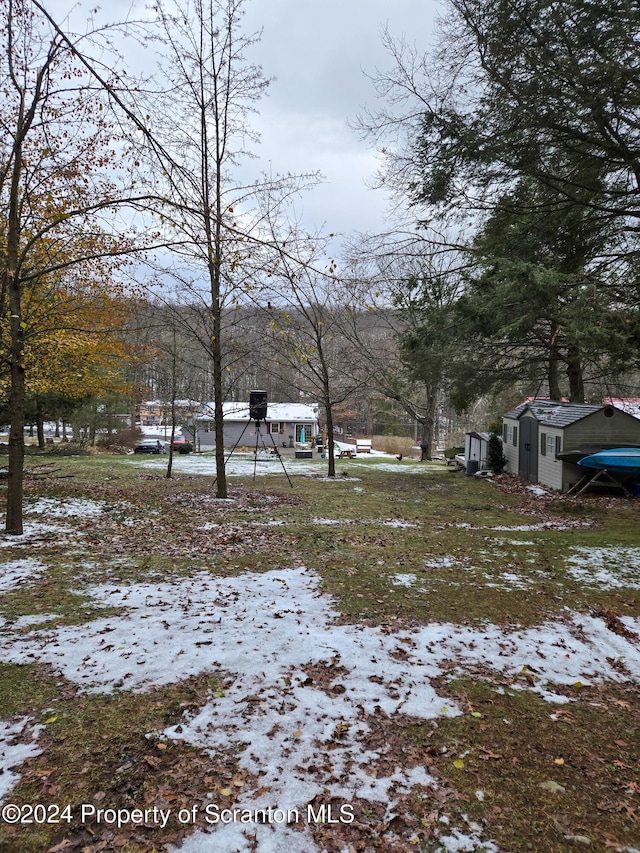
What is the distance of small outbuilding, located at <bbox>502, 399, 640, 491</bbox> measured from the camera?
13047 millimetres

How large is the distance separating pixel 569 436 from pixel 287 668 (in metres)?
12.1

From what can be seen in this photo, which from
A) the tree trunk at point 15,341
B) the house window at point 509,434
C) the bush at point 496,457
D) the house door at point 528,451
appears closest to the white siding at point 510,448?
the house window at point 509,434

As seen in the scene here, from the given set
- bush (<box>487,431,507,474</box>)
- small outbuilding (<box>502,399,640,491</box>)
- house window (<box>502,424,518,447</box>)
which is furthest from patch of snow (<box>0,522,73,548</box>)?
bush (<box>487,431,507,474</box>)

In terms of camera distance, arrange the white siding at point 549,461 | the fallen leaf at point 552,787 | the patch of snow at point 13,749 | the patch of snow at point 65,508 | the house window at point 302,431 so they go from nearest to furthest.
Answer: the patch of snow at point 13,749 → the fallen leaf at point 552,787 → the patch of snow at point 65,508 → the white siding at point 549,461 → the house window at point 302,431

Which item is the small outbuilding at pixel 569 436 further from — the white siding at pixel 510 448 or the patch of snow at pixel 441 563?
the patch of snow at pixel 441 563

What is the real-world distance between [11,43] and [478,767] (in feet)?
28.1

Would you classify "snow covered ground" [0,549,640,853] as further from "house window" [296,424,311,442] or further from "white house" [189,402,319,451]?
"house window" [296,424,311,442]

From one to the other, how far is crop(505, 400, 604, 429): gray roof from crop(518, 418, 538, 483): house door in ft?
1.28

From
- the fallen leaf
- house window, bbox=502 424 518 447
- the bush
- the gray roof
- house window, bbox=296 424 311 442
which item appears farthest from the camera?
house window, bbox=296 424 311 442

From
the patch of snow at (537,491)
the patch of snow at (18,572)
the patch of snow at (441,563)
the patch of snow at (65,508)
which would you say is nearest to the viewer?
the patch of snow at (18,572)

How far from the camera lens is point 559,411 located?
1470cm

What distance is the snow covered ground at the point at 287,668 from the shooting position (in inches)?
97.2

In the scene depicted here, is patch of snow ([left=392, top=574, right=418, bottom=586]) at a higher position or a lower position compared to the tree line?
lower

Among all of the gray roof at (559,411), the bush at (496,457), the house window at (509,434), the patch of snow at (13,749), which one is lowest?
the patch of snow at (13,749)
